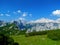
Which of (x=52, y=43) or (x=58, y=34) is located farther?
(x=58, y=34)

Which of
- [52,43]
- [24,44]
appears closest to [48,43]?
[52,43]

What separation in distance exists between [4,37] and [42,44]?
28929 mm

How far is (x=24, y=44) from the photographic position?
43.5 metres

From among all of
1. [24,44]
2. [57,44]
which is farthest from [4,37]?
[57,44]

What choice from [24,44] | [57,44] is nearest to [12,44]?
[24,44]

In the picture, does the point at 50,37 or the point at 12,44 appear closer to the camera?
the point at 12,44

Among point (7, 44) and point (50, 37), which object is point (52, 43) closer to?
point (50, 37)

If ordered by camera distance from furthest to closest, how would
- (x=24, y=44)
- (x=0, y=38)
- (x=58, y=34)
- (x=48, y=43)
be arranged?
1. (x=58, y=34)
2. (x=48, y=43)
3. (x=24, y=44)
4. (x=0, y=38)

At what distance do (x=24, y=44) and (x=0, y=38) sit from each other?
26.9 m

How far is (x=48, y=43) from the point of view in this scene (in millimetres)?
47156

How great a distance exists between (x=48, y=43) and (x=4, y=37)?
31026 mm

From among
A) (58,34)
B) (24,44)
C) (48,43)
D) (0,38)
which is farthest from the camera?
(58,34)

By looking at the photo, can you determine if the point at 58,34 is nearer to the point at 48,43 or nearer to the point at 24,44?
the point at 48,43

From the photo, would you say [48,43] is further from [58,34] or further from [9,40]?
[9,40]
